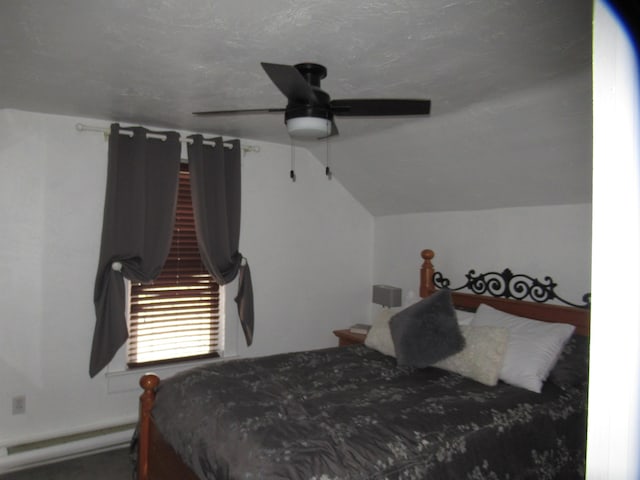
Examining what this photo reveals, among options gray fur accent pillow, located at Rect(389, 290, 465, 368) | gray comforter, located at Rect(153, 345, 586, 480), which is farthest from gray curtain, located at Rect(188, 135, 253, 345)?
gray fur accent pillow, located at Rect(389, 290, 465, 368)

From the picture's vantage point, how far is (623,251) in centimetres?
49

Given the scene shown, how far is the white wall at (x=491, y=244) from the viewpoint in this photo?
293cm

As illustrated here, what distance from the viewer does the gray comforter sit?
5.60 ft

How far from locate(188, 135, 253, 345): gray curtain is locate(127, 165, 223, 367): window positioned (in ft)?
0.53

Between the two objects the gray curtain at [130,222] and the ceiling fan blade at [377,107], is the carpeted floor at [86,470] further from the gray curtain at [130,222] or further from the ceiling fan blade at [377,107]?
the ceiling fan blade at [377,107]

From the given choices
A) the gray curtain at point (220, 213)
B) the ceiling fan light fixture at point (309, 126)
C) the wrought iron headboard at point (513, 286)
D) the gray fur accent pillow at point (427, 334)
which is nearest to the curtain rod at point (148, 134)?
the gray curtain at point (220, 213)

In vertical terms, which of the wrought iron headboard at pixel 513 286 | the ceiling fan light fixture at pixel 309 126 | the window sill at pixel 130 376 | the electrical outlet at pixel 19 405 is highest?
the ceiling fan light fixture at pixel 309 126

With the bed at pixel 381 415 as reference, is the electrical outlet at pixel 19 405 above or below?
below

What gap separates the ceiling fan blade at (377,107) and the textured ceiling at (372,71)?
217mm

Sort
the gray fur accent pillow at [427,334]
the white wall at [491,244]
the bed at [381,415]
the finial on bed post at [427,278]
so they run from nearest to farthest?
1. the bed at [381,415]
2. the gray fur accent pillow at [427,334]
3. the white wall at [491,244]
4. the finial on bed post at [427,278]

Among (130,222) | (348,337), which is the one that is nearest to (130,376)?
Result: (130,222)

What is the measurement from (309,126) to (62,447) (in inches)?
108

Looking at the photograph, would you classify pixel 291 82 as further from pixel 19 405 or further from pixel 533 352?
pixel 19 405

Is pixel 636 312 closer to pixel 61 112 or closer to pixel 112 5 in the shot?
pixel 112 5
